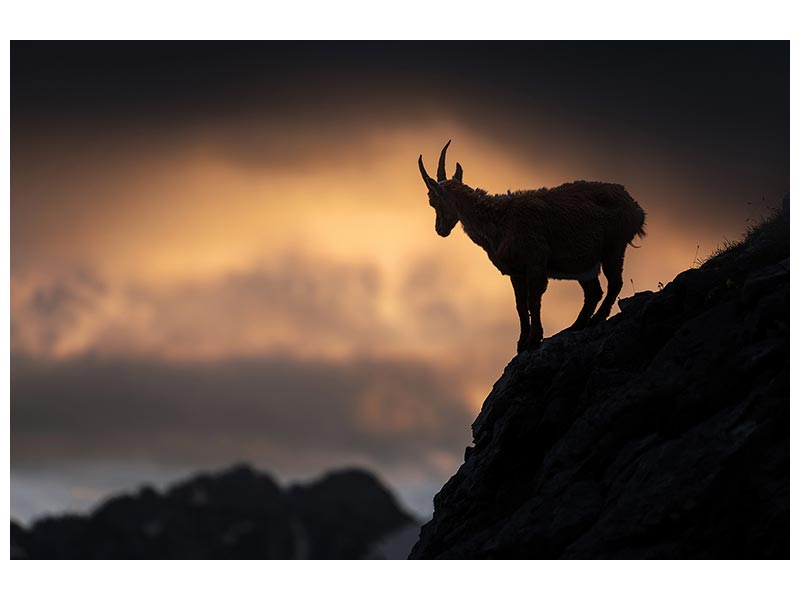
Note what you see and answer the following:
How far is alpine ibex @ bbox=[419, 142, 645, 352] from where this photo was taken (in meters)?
22.8

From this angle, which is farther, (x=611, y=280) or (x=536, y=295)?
(x=611, y=280)

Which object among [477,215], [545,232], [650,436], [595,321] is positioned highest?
[477,215]

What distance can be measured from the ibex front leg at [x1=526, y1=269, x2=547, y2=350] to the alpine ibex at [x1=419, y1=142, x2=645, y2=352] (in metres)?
0.02

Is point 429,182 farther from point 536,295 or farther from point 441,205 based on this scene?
point 536,295

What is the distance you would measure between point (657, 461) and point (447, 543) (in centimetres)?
527

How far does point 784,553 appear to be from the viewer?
54.4 ft

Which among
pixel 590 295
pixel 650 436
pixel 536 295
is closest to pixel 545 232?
pixel 536 295

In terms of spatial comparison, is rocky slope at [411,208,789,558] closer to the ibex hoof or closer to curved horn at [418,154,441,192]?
the ibex hoof

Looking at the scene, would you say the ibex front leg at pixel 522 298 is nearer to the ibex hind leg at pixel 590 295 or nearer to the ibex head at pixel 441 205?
the ibex hind leg at pixel 590 295

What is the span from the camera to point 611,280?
78.4ft

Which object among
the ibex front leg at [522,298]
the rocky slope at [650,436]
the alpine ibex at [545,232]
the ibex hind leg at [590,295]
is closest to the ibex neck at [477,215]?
the alpine ibex at [545,232]

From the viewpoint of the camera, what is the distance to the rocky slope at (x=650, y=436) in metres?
17.1

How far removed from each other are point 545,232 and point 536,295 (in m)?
1.33

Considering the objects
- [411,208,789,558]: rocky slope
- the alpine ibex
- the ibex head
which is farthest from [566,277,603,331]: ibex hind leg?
the ibex head
